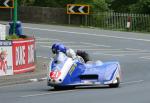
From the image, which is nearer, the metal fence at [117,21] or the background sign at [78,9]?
the metal fence at [117,21]

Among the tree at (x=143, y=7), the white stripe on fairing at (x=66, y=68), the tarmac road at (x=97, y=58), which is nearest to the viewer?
the tarmac road at (x=97, y=58)

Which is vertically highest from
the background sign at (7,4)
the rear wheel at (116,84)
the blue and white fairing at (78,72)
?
the background sign at (7,4)

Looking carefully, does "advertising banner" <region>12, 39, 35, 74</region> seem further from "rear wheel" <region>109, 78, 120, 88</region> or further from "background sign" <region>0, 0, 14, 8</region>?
"background sign" <region>0, 0, 14, 8</region>

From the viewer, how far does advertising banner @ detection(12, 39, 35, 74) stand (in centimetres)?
2312

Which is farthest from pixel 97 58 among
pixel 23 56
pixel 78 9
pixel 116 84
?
pixel 78 9

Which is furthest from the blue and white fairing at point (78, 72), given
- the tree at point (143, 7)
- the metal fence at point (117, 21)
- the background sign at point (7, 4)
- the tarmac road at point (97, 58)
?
the tree at point (143, 7)

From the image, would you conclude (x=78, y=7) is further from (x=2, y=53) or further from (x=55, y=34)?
(x=2, y=53)

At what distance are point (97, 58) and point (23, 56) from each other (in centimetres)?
737

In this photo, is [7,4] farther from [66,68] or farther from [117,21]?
[66,68]

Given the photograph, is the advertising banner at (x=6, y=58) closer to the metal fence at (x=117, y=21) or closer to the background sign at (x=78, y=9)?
the metal fence at (x=117, y=21)

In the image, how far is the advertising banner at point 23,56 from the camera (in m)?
23.1

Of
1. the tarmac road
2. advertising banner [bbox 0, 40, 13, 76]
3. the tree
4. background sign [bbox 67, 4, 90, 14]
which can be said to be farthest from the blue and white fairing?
the tree

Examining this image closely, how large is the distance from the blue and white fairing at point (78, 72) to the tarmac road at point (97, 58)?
285mm

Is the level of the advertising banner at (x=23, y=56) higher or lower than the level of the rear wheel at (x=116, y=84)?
higher
